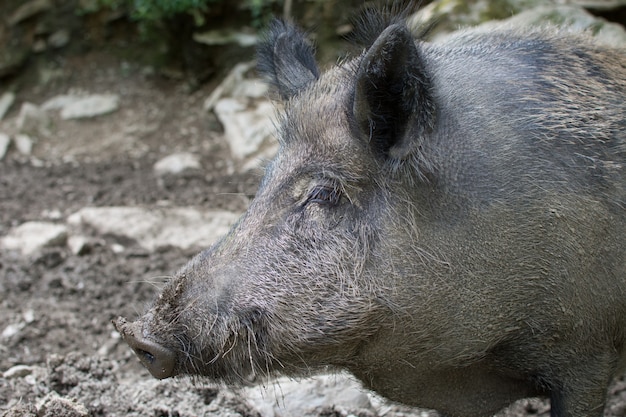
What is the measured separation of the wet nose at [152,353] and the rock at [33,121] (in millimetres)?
7696

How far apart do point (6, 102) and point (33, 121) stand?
1.07 metres

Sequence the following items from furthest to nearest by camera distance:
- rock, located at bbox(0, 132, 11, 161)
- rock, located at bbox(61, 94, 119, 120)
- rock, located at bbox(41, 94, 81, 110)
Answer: rock, located at bbox(41, 94, 81, 110)
rock, located at bbox(61, 94, 119, 120)
rock, located at bbox(0, 132, 11, 161)

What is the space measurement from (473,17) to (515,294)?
4.62m

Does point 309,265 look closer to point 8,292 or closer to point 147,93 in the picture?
point 8,292

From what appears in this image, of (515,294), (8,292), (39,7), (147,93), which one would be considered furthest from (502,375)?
(39,7)

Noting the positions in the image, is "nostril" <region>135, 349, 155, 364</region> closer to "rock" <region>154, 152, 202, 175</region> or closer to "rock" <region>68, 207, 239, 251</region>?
"rock" <region>68, 207, 239, 251</region>

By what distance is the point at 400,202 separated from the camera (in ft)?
9.71

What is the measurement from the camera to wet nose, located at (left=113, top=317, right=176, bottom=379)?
9.32 feet

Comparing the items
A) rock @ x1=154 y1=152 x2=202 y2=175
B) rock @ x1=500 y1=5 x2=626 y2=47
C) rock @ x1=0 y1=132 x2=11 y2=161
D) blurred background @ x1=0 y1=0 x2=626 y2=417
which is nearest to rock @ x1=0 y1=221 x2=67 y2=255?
blurred background @ x1=0 y1=0 x2=626 y2=417

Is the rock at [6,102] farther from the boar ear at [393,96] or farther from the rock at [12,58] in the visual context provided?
the boar ear at [393,96]

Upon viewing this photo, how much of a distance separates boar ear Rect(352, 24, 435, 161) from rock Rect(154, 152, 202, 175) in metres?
5.71

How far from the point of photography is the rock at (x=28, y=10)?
1140 centimetres

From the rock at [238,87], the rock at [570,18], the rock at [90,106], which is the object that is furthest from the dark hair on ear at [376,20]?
the rock at [90,106]

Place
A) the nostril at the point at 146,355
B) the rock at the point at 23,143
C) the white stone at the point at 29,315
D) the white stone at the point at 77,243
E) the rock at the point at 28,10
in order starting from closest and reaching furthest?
the nostril at the point at 146,355, the white stone at the point at 29,315, the white stone at the point at 77,243, the rock at the point at 23,143, the rock at the point at 28,10
